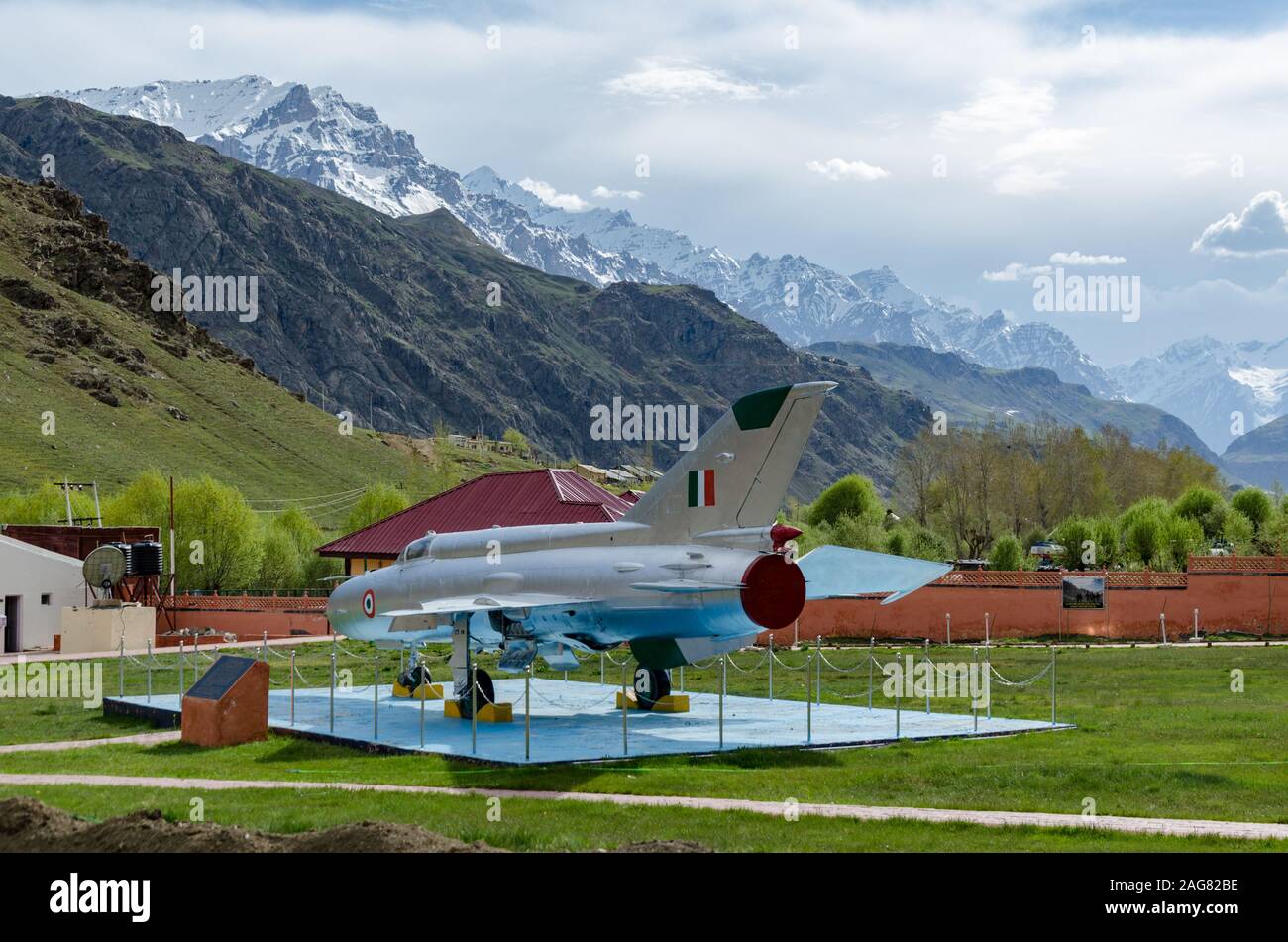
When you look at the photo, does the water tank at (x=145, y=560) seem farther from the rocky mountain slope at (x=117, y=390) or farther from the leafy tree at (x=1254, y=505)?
the leafy tree at (x=1254, y=505)

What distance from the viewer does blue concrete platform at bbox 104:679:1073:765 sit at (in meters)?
23.5

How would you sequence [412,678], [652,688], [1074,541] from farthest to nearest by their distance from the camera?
[1074,541] → [412,678] → [652,688]

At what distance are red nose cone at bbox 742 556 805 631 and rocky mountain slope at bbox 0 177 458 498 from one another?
10404cm

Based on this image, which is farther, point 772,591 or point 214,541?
point 214,541

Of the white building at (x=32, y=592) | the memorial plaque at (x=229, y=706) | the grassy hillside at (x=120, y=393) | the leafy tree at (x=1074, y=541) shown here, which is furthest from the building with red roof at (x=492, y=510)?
the grassy hillside at (x=120, y=393)

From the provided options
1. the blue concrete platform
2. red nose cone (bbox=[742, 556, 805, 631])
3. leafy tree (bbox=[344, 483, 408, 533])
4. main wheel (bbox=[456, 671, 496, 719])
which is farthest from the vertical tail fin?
leafy tree (bbox=[344, 483, 408, 533])

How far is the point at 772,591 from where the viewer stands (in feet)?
77.6

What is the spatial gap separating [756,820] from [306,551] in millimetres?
78513

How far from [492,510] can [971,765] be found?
1594 inches

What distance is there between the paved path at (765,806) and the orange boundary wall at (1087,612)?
31.5 metres

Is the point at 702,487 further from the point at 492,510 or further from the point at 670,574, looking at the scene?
the point at 492,510

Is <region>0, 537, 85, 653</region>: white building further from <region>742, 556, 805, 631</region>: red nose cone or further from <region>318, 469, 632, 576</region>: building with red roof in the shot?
<region>742, 556, 805, 631</region>: red nose cone

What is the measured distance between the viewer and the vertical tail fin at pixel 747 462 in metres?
24.5

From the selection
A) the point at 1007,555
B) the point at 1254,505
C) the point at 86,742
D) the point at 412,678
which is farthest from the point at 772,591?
the point at 1254,505
